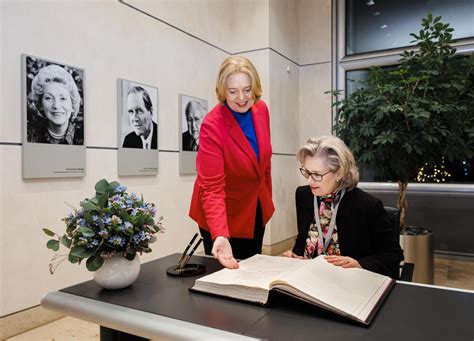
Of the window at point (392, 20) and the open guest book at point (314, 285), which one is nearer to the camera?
the open guest book at point (314, 285)

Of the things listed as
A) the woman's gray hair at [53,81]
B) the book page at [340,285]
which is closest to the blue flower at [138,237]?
the book page at [340,285]

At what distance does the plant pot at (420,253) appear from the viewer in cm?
366

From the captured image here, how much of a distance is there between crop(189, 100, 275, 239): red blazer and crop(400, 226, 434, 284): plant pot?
2070 millimetres

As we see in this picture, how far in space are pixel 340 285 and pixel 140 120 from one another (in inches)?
118

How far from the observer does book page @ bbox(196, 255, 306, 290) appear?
46.0 inches

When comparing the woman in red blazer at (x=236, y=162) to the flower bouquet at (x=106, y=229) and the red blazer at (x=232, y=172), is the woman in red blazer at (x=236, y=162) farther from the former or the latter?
the flower bouquet at (x=106, y=229)

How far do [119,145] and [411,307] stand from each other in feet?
9.67

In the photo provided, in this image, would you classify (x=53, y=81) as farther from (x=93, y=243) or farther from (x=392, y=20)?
(x=392, y=20)

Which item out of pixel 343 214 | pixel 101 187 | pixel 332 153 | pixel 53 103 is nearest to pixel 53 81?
pixel 53 103

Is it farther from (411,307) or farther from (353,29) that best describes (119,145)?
(353,29)

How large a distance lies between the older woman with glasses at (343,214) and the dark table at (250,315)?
45cm

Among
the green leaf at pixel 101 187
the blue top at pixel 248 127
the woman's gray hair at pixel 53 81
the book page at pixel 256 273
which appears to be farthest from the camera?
the woman's gray hair at pixel 53 81

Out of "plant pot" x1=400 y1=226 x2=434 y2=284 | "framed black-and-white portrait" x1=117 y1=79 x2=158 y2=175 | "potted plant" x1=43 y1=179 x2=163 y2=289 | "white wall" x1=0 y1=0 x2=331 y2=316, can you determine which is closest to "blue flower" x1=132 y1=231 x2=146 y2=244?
"potted plant" x1=43 y1=179 x2=163 y2=289

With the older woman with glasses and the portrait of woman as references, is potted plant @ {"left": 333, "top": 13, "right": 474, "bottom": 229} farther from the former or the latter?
the portrait of woman
